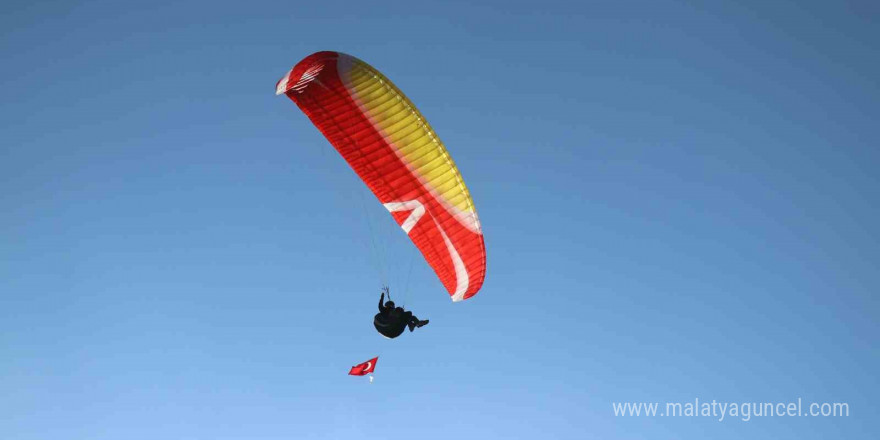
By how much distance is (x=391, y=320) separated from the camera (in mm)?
23656

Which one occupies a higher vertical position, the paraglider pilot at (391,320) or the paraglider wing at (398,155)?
the paraglider wing at (398,155)

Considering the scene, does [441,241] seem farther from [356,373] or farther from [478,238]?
[356,373]

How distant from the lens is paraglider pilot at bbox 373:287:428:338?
23641 mm

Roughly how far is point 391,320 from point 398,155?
16.6 feet

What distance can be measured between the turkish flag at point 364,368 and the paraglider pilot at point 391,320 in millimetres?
1765

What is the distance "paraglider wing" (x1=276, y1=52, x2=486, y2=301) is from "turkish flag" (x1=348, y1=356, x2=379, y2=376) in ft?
11.4

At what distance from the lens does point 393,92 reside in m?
23.2

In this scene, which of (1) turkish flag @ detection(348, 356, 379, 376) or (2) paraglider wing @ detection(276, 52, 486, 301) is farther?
(1) turkish flag @ detection(348, 356, 379, 376)

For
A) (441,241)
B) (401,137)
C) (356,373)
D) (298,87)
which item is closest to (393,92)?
(401,137)

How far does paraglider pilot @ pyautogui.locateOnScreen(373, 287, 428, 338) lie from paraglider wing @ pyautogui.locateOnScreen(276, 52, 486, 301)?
207 centimetres

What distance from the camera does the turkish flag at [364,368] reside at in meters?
25.0

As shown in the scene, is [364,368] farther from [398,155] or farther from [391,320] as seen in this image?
[398,155]

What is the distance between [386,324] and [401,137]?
5.73m

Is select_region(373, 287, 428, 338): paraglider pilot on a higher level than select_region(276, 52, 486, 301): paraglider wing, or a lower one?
lower
